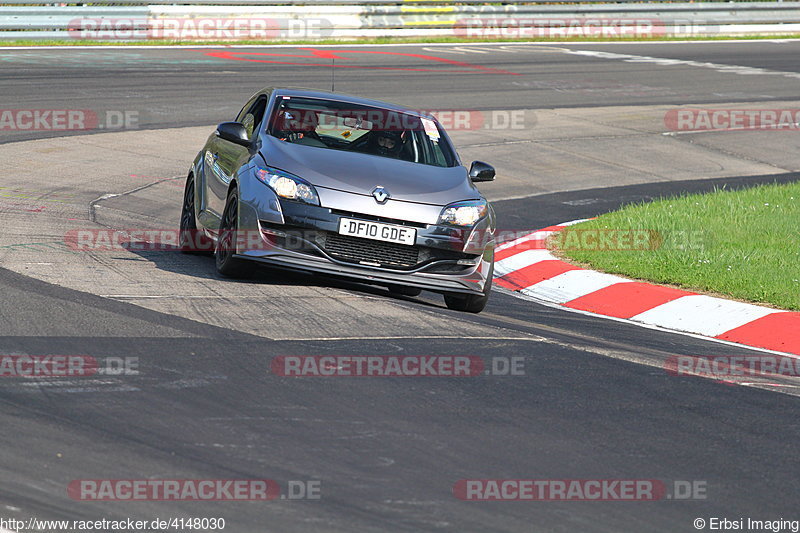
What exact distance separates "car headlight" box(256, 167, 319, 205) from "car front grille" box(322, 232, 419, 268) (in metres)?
0.30

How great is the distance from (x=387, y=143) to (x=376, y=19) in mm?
20825

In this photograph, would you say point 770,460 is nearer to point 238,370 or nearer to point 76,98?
point 238,370

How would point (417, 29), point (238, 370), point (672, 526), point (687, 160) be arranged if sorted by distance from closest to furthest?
point (672, 526) < point (238, 370) < point (687, 160) < point (417, 29)

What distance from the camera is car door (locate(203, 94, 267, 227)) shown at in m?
9.02

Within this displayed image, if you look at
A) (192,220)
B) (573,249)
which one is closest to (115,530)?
(192,220)

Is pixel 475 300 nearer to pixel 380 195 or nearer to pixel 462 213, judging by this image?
pixel 462 213

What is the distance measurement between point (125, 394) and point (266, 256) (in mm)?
2746

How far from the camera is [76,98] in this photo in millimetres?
18406

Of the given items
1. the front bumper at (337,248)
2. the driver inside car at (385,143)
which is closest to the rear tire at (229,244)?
the front bumper at (337,248)

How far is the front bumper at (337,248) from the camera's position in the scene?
8.12 metres

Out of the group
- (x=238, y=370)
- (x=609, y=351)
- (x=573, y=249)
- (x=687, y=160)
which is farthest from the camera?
(x=687, y=160)

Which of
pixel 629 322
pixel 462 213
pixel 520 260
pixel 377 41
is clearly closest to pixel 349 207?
pixel 462 213

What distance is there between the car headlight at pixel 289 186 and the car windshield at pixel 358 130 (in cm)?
75

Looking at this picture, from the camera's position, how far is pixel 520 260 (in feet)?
36.9
